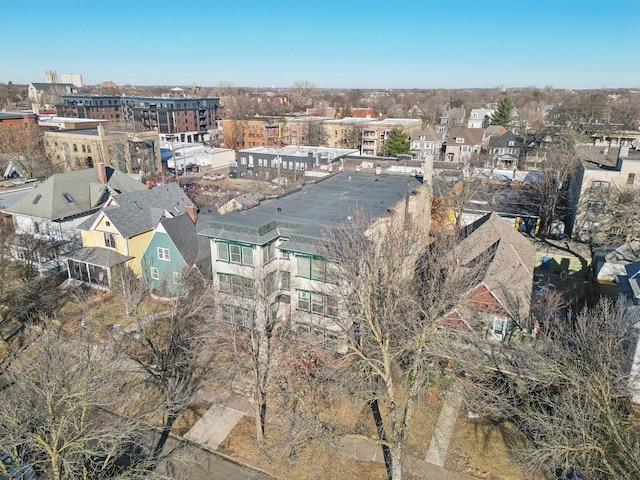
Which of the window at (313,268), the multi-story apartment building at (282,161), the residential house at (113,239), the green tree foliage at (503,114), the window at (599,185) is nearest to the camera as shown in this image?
the window at (313,268)

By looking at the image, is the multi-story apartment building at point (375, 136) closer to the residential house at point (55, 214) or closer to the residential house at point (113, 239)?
the residential house at point (55, 214)

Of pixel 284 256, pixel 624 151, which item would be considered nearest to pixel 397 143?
pixel 624 151

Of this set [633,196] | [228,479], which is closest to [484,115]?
[633,196]

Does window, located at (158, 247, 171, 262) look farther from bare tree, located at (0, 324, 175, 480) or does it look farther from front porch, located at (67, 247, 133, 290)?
bare tree, located at (0, 324, 175, 480)

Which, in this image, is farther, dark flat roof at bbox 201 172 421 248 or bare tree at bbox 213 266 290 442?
dark flat roof at bbox 201 172 421 248

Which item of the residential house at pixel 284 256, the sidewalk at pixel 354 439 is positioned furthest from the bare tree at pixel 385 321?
the residential house at pixel 284 256

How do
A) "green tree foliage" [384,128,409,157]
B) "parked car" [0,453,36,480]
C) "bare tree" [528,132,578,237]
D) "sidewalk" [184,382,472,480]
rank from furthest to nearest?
"green tree foliage" [384,128,409,157]
"bare tree" [528,132,578,237]
"sidewalk" [184,382,472,480]
"parked car" [0,453,36,480]

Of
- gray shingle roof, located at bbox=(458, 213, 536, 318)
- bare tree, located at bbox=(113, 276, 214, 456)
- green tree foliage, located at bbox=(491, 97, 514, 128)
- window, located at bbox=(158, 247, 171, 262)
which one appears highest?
green tree foliage, located at bbox=(491, 97, 514, 128)

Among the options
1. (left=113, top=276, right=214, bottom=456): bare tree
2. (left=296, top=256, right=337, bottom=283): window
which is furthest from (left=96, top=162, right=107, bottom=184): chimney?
(left=296, top=256, right=337, bottom=283): window
